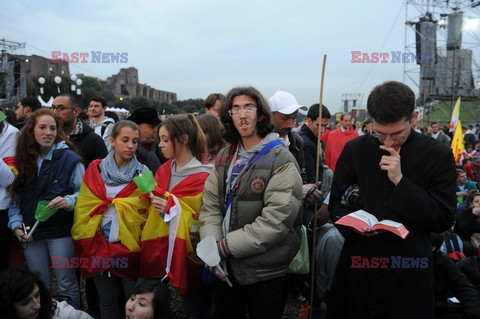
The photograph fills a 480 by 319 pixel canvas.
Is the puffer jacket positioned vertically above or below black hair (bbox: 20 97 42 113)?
below

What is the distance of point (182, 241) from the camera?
8.70ft

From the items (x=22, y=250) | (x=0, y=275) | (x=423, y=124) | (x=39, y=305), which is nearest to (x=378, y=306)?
(x=39, y=305)

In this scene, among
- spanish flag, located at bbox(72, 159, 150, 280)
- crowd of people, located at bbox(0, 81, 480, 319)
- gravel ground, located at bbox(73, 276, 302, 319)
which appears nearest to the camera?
crowd of people, located at bbox(0, 81, 480, 319)

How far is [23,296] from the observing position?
2.25 metres

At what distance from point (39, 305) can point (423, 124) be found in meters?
25.0

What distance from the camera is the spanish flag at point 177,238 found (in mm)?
2654

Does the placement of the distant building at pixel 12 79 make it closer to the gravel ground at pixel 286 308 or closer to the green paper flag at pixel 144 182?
the gravel ground at pixel 286 308

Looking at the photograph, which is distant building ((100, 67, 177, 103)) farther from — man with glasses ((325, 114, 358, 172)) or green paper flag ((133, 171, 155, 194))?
green paper flag ((133, 171, 155, 194))

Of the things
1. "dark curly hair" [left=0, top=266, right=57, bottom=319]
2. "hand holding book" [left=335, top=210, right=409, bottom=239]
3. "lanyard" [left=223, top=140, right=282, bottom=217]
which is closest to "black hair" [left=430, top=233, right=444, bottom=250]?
"hand holding book" [left=335, top=210, right=409, bottom=239]

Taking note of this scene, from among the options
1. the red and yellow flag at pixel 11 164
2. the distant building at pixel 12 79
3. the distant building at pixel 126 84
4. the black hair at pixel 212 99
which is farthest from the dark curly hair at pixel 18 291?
the distant building at pixel 126 84

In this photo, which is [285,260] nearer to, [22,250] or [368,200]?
[368,200]

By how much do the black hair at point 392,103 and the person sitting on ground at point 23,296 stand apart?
89.2 inches

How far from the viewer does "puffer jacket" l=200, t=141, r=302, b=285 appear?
2150 millimetres

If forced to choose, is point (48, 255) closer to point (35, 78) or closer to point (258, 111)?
point (258, 111)
